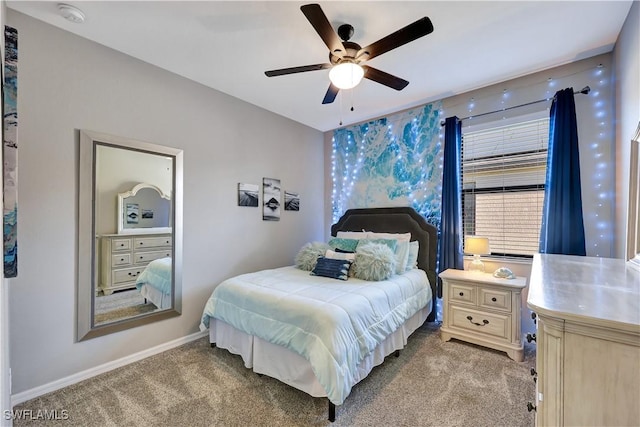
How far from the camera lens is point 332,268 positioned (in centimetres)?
287

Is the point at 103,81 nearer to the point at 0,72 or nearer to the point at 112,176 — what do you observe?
the point at 112,176

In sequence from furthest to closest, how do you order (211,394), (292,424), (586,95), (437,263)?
1. (437,263)
2. (586,95)
3. (211,394)
4. (292,424)

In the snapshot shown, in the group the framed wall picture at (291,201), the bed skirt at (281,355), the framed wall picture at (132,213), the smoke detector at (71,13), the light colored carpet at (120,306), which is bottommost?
the bed skirt at (281,355)

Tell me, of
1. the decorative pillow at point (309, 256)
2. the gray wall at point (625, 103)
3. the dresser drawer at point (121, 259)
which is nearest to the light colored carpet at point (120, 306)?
the dresser drawer at point (121, 259)

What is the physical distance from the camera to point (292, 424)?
1750 mm

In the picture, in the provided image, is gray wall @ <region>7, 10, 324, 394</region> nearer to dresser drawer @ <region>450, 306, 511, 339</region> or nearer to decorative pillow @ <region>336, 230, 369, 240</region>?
decorative pillow @ <region>336, 230, 369, 240</region>

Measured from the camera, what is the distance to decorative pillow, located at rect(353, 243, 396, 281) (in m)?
2.73

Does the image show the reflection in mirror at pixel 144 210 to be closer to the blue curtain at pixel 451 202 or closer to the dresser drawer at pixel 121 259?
the dresser drawer at pixel 121 259

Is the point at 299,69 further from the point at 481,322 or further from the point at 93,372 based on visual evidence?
the point at 93,372

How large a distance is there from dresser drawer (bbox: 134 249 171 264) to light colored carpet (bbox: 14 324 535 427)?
2.93ft

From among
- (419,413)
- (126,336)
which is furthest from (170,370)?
(419,413)

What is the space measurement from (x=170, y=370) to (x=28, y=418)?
0.83m

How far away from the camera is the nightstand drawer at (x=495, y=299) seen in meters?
2.58

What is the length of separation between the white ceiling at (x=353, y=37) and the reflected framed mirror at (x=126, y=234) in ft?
2.81
